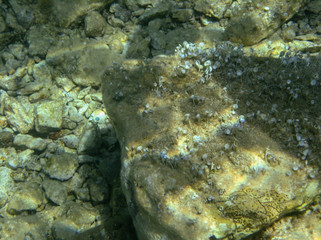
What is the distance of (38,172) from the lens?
3.80 meters

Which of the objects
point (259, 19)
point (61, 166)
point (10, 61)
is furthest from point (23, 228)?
point (259, 19)

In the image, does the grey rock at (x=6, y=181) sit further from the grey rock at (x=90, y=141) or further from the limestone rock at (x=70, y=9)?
the limestone rock at (x=70, y=9)

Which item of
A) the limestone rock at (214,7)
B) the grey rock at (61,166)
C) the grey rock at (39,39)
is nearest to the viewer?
the grey rock at (61,166)

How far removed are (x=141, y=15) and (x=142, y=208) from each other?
12.9 ft

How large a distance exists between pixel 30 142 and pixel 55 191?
1.07 metres

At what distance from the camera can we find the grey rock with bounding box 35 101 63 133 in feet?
13.1

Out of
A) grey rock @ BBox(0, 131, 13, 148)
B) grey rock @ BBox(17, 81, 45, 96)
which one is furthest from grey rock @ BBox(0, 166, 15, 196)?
grey rock @ BBox(17, 81, 45, 96)

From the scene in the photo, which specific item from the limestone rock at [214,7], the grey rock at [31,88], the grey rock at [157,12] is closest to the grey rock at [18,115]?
the grey rock at [31,88]

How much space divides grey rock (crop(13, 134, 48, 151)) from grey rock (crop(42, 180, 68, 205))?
2.25 ft

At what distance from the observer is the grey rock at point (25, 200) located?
3.42 meters

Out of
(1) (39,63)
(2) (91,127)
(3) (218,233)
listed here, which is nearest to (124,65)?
(2) (91,127)

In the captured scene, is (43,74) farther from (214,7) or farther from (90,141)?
(214,7)

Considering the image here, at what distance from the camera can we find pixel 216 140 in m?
2.15

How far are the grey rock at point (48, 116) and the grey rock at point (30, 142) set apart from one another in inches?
7.4
